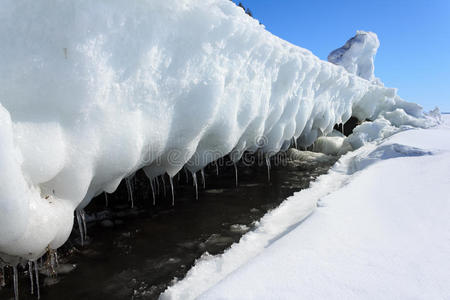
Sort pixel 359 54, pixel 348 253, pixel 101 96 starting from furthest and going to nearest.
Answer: pixel 359 54 → pixel 101 96 → pixel 348 253

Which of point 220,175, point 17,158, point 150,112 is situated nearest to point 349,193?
point 150,112

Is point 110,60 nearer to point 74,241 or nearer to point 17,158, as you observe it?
point 17,158

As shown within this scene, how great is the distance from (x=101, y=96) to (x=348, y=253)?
6.48 feet

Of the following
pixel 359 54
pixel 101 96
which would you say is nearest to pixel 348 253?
pixel 101 96

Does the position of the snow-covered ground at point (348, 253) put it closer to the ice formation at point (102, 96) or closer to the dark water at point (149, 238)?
the dark water at point (149, 238)

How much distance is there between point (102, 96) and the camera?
220 cm

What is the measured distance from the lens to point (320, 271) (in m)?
1.37

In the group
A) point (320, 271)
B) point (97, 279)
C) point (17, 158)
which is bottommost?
point (97, 279)

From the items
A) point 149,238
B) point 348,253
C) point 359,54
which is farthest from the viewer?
point 359,54

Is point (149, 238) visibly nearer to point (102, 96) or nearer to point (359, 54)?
point (102, 96)

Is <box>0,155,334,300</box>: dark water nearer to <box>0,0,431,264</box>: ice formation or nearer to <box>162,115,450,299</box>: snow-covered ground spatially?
<box>0,0,431,264</box>: ice formation

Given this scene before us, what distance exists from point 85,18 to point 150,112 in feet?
2.87

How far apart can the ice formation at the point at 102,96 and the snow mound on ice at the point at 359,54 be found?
1623 centimetres

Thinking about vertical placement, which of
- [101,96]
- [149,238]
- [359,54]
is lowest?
[149,238]
